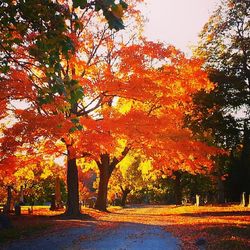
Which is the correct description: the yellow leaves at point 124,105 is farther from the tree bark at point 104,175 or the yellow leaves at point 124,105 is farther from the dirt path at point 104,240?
the dirt path at point 104,240

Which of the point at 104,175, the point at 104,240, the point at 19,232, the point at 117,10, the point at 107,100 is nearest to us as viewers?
the point at 117,10

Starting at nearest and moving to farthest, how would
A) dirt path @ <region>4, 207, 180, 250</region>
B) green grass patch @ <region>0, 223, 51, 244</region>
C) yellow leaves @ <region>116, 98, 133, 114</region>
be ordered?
dirt path @ <region>4, 207, 180, 250</region>, green grass patch @ <region>0, 223, 51, 244</region>, yellow leaves @ <region>116, 98, 133, 114</region>

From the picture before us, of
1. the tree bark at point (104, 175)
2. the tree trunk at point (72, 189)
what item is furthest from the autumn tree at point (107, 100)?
the tree bark at point (104, 175)

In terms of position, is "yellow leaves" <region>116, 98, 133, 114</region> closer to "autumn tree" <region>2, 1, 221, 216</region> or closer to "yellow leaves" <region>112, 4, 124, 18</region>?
"autumn tree" <region>2, 1, 221, 216</region>

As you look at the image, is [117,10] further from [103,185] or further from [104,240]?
[103,185]

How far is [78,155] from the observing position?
2659cm

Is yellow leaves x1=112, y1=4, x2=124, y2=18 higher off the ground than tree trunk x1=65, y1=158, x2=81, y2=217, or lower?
higher

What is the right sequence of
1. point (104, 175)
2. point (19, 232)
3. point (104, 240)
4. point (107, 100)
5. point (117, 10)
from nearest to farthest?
point (117, 10) → point (104, 240) → point (19, 232) → point (107, 100) → point (104, 175)

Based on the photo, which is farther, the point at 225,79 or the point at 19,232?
the point at 225,79

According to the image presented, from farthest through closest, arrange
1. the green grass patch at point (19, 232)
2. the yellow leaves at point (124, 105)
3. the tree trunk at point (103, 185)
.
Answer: the tree trunk at point (103, 185) < the yellow leaves at point (124, 105) < the green grass patch at point (19, 232)

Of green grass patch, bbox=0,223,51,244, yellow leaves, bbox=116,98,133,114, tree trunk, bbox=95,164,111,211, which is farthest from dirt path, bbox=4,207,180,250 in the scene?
tree trunk, bbox=95,164,111,211

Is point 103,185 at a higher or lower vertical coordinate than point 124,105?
lower

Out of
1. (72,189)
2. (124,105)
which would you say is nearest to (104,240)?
(72,189)

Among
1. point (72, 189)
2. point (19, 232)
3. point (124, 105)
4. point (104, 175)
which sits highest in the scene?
point (124, 105)
